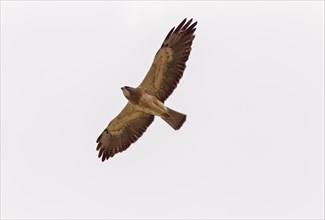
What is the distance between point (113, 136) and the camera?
33.0 meters

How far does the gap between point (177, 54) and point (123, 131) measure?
10.1 ft

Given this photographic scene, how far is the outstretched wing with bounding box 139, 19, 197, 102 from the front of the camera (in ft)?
103

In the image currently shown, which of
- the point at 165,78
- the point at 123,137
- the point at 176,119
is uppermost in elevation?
the point at 165,78

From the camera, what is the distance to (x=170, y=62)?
31312 mm

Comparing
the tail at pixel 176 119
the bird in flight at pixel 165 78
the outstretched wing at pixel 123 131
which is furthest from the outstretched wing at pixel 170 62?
the outstretched wing at pixel 123 131

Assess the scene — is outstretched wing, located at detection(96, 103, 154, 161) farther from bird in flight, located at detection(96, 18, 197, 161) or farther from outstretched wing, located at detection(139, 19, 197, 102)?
outstretched wing, located at detection(139, 19, 197, 102)

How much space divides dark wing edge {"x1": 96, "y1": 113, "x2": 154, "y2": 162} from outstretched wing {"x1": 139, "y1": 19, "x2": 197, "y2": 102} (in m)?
1.28

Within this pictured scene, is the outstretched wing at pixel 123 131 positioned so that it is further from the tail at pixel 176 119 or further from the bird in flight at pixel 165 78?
the tail at pixel 176 119

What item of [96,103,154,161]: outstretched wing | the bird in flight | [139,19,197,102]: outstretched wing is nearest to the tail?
the bird in flight

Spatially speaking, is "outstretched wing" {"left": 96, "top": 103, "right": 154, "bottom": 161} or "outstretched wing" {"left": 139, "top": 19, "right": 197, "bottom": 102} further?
"outstretched wing" {"left": 96, "top": 103, "right": 154, "bottom": 161}

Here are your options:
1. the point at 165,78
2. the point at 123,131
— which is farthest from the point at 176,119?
the point at 123,131

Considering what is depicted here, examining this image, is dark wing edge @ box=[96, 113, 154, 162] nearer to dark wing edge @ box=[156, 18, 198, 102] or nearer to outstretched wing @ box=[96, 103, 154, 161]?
outstretched wing @ box=[96, 103, 154, 161]

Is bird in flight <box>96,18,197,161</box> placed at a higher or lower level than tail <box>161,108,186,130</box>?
higher

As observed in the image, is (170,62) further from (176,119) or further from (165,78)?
(176,119)
